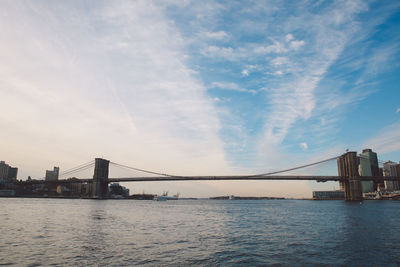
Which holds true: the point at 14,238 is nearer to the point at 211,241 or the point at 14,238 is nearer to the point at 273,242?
the point at 211,241

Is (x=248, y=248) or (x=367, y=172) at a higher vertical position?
(x=367, y=172)

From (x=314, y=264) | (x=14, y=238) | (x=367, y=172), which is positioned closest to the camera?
(x=314, y=264)

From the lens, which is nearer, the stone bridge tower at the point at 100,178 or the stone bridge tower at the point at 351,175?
the stone bridge tower at the point at 351,175

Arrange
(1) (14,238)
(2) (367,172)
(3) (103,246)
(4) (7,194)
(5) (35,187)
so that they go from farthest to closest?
(5) (35,187), (2) (367,172), (4) (7,194), (1) (14,238), (3) (103,246)

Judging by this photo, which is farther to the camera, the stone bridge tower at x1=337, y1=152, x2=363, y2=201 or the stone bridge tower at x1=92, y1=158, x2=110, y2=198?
the stone bridge tower at x1=92, y1=158, x2=110, y2=198

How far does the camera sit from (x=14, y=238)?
18547 millimetres

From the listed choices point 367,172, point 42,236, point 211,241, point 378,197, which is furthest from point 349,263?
point 378,197

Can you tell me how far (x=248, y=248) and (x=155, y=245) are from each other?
6.38 m

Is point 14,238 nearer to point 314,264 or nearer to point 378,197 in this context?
point 314,264

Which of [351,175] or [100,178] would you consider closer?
[351,175]

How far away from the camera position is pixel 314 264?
42.9ft

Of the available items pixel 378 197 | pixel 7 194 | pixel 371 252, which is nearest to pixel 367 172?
pixel 378 197

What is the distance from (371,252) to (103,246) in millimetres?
17378

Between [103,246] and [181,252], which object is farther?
[103,246]
